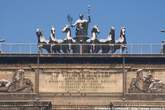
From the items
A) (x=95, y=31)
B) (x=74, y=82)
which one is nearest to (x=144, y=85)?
(x=74, y=82)

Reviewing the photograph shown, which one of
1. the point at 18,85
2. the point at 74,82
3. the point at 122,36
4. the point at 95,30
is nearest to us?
the point at 18,85

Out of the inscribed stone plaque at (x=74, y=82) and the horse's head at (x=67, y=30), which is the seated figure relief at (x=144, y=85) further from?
the horse's head at (x=67, y=30)

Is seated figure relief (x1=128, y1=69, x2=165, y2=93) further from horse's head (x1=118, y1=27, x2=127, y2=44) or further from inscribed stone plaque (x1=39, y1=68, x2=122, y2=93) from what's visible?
horse's head (x1=118, y1=27, x2=127, y2=44)

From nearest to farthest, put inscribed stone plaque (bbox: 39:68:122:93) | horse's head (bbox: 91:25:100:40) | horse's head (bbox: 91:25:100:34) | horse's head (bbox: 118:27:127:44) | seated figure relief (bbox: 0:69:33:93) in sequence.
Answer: seated figure relief (bbox: 0:69:33:93) → inscribed stone plaque (bbox: 39:68:122:93) → horse's head (bbox: 118:27:127:44) → horse's head (bbox: 91:25:100:40) → horse's head (bbox: 91:25:100:34)

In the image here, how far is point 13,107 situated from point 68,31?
6.16m

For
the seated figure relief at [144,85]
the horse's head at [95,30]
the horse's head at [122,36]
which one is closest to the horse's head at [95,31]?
the horse's head at [95,30]

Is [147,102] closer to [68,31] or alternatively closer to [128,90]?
[128,90]

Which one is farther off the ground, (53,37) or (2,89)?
(53,37)

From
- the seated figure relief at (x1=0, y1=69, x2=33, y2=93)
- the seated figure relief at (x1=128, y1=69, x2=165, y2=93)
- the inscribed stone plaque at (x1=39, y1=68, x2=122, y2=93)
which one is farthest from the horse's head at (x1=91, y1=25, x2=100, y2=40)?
the seated figure relief at (x1=0, y1=69, x2=33, y2=93)

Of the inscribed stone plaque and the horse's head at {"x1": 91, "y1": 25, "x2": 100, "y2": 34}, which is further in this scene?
the horse's head at {"x1": 91, "y1": 25, "x2": 100, "y2": 34}

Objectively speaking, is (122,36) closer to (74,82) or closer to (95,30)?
(95,30)

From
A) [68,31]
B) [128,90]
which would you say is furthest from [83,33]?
[128,90]

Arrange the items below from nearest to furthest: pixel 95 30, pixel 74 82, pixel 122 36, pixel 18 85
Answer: pixel 18 85
pixel 74 82
pixel 122 36
pixel 95 30

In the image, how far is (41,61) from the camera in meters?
54.2
